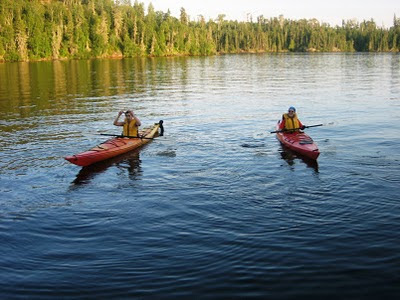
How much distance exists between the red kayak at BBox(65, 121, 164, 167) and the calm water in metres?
0.43

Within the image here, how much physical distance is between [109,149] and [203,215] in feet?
23.3

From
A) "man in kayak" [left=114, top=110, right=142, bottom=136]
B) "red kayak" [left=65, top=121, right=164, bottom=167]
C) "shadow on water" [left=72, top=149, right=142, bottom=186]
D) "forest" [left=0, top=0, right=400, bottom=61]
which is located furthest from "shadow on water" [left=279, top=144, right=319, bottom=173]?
"forest" [left=0, top=0, right=400, bottom=61]

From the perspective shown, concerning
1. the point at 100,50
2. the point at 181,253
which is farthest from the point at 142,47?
the point at 181,253

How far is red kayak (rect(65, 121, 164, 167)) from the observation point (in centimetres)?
1565

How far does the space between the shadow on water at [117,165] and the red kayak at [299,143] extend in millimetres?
6489

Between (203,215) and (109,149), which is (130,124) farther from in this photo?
(203,215)

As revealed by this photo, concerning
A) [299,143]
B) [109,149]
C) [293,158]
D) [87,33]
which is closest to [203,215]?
[293,158]

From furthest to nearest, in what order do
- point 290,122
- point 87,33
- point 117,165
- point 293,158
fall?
point 87,33 → point 290,122 → point 293,158 → point 117,165

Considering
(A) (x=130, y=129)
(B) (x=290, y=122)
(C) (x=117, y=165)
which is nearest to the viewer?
(C) (x=117, y=165)

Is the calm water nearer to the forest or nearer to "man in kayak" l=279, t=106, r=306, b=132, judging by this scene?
"man in kayak" l=279, t=106, r=306, b=132

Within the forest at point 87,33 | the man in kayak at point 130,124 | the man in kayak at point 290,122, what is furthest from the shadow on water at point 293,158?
the forest at point 87,33

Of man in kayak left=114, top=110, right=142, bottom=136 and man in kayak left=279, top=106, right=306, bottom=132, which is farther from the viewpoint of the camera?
man in kayak left=279, top=106, right=306, bottom=132

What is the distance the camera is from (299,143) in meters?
17.4

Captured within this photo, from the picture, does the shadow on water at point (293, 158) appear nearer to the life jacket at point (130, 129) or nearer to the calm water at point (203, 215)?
the calm water at point (203, 215)
